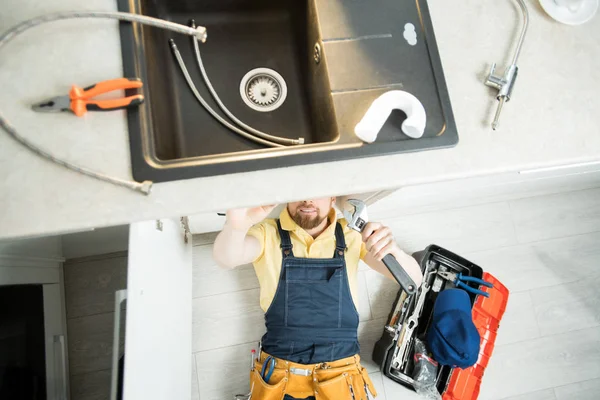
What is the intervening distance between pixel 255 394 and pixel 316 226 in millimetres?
534

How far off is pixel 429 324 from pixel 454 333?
5.1 inches

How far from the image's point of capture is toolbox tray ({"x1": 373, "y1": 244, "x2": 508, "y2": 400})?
1.38m

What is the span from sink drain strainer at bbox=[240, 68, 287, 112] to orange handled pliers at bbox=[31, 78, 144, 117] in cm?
32

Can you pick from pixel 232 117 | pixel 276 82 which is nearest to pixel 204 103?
pixel 232 117

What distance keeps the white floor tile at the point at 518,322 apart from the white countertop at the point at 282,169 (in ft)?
3.41

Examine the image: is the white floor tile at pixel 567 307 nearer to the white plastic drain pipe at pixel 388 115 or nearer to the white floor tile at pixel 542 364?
the white floor tile at pixel 542 364

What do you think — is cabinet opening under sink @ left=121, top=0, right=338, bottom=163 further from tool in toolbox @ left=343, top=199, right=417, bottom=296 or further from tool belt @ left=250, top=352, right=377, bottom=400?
tool belt @ left=250, top=352, right=377, bottom=400

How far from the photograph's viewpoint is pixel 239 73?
0.94 metres

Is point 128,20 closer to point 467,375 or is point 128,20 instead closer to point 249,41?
point 249,41

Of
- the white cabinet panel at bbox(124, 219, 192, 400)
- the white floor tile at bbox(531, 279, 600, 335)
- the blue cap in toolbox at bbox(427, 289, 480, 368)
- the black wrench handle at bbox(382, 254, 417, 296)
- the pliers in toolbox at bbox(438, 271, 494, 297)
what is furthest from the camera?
the white floor tile at bbox(531, 279, 600, 335)

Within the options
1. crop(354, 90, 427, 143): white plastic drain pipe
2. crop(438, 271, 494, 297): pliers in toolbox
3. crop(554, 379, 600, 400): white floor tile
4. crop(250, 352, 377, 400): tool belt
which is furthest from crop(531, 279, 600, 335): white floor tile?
crop(354, 90, 427, 143): white plastic drain pipe

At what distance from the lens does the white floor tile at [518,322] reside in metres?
1.61

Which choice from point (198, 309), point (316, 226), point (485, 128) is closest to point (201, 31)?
point (485, 128)

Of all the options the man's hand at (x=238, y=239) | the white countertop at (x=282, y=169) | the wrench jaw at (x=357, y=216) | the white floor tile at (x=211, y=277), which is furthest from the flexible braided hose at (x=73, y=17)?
the white floor tile at (x=211, y=277)
